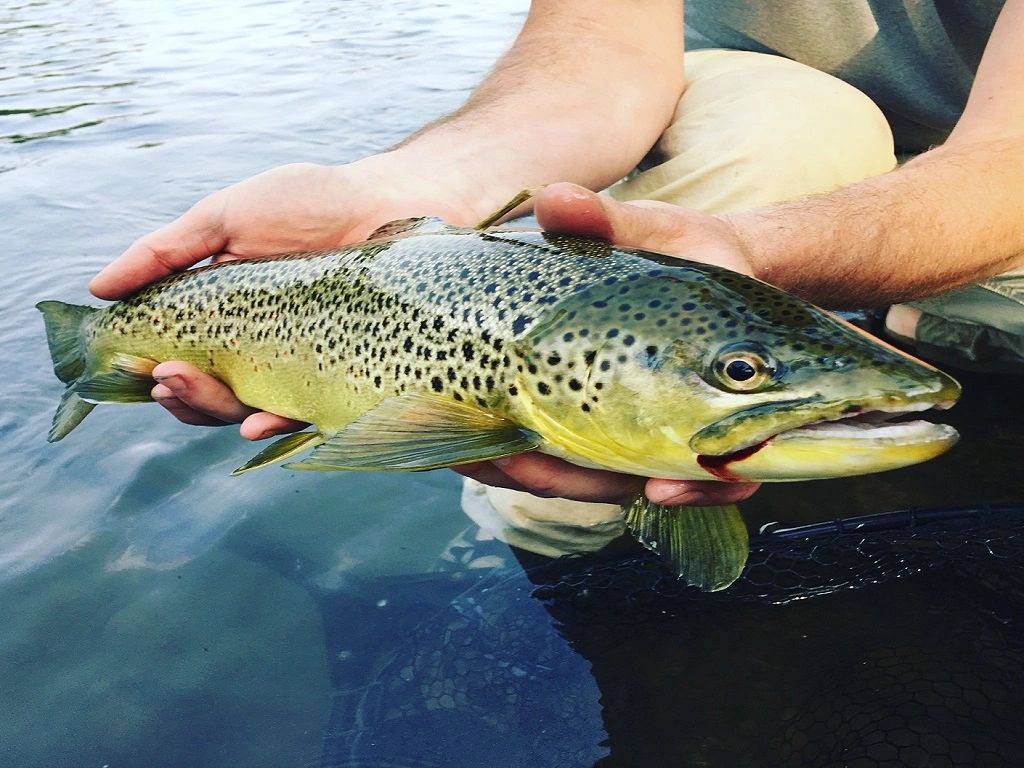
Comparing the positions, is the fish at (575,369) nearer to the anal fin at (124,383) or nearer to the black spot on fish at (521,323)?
the black spot on fish at (521,323)

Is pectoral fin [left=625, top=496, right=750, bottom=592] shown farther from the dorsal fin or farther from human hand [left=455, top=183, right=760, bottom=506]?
the dorsal fin

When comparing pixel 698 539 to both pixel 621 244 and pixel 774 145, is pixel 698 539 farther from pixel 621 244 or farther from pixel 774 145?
pixel 774 145

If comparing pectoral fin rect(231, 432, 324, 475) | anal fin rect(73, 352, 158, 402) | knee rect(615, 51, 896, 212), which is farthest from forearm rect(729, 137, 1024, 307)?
anal fin rect(73, 352, 158, 402)

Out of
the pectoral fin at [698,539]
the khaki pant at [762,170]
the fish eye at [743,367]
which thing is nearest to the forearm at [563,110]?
the khaki pant at [762,170]

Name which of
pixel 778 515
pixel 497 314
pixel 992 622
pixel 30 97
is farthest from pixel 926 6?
pixel 30 97

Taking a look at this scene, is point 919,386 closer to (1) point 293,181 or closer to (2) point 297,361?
(2) point 297,361

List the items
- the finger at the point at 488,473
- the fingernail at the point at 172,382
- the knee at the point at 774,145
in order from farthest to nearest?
the knee at the point at 774,145 < the fingernail at the point at 172,382 < the finger at the point at 488,473
